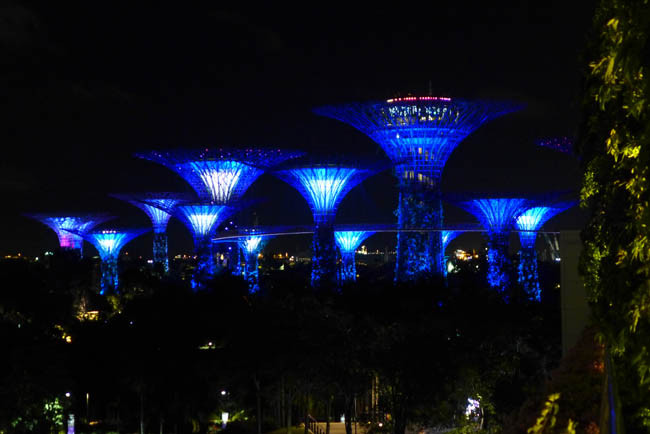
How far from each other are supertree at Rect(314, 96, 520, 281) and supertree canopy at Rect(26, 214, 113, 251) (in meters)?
41.7

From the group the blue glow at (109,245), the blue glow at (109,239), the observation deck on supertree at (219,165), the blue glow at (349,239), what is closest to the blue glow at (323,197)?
the observation deck on supertree at (219,165)

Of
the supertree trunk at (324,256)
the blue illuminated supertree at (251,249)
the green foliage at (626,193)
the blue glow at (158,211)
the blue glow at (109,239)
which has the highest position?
the blue glow at (158,211)

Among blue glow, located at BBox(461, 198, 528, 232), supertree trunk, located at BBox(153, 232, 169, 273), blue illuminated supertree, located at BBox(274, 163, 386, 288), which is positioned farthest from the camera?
supertree trunk, located at BBox(153, 232, 169, 273)

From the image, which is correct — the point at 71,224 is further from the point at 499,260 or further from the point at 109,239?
the point at 499,260

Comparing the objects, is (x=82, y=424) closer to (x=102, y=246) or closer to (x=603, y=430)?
(x=603, y=430)

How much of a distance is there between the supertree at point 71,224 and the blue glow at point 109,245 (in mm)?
1025

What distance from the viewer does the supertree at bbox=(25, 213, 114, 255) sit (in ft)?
268

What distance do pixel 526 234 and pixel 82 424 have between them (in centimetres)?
3562

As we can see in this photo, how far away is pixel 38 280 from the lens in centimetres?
3844

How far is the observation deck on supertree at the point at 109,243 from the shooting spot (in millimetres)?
81500

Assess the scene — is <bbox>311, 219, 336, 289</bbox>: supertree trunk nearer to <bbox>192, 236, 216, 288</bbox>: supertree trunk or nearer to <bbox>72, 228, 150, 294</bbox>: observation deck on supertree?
<bbox>192, 236, 216, 288</bbox>: supertree trunk

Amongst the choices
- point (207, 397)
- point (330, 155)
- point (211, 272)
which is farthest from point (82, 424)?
point (211, 272)

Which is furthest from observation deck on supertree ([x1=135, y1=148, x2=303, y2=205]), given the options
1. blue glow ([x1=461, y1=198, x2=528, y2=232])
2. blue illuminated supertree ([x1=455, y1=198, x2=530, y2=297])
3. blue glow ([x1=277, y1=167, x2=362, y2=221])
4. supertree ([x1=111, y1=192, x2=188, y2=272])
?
blue illuminated supertree ([x1=455, y1=198, x2=530, y2=297])

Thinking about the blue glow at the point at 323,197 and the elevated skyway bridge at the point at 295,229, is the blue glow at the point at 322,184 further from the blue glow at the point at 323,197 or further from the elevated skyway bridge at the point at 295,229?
the elevated skyway bridge at the point at 295,229
